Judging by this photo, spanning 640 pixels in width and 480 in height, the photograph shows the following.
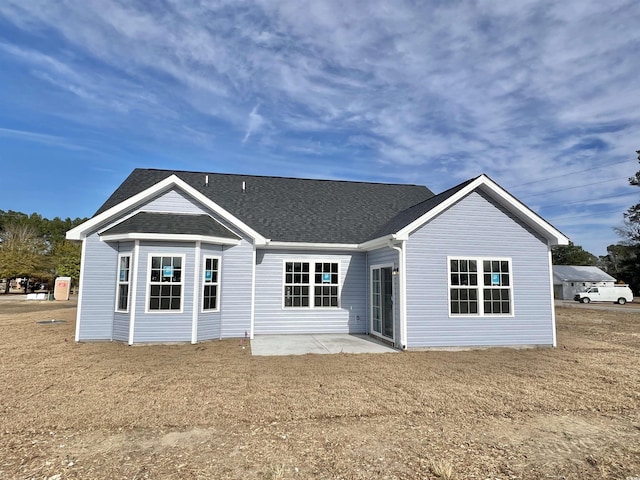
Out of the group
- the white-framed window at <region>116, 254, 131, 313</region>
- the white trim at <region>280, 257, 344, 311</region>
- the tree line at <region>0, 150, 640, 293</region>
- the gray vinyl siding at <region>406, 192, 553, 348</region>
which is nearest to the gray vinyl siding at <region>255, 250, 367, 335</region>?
the white trim at <region>280, 257, 344, 311</region>

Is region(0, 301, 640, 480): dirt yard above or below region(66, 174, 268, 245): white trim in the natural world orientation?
below

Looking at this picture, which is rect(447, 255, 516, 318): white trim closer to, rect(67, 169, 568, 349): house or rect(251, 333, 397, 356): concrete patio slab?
rect(67, 169, 568, 349): house

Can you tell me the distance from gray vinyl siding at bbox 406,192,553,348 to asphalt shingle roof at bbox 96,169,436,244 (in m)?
2.31

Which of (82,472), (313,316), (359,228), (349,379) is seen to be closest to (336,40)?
(359,228)

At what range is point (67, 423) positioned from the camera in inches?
195

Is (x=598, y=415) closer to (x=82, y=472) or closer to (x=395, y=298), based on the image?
(x=395, y=298)

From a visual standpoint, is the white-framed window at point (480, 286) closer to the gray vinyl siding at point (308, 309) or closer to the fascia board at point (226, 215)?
the gray vinyl siding at point (308, 309)

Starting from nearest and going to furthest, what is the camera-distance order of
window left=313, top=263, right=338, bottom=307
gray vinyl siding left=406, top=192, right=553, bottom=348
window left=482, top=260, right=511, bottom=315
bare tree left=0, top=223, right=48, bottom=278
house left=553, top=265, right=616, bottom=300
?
gray vinyl siding left=406, top=192, right=553, bottom=348 → window left=482, top=260, right=511, bottom=315 → window left=313, top=263, right=338, bottom=307 → bare tree left=0, top=223, right=48, bottom=278 → house left=553, top=265, right=616, bottom=300

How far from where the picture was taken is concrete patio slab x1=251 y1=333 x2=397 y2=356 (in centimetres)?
1009

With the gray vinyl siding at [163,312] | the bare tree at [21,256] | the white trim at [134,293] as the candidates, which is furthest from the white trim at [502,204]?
the bare tree at [21,256]

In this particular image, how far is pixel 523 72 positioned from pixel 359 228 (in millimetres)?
8424

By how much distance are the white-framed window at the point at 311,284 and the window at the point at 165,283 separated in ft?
12.3

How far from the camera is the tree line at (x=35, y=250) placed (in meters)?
40.9

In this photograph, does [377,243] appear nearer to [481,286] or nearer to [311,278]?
[311,278]
